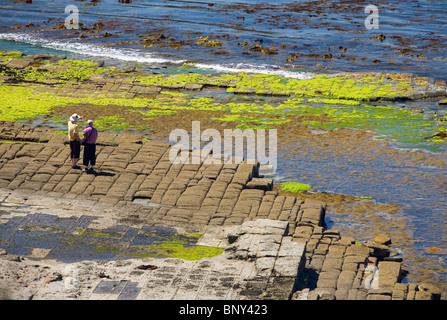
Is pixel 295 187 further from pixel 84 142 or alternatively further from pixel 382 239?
pixel 84 142

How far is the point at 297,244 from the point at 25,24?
40.6 m

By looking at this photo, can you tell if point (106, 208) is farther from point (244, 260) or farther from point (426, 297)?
point (426, 297)

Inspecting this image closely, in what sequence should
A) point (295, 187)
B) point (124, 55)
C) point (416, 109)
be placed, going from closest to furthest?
point (295, 187) → point (416, 109) → point (124, 55)

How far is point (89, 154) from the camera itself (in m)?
17.7

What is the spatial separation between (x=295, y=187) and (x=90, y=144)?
6.24m

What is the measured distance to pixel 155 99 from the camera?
28.0 meters

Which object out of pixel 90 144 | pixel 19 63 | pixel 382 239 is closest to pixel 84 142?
pixel 90 144

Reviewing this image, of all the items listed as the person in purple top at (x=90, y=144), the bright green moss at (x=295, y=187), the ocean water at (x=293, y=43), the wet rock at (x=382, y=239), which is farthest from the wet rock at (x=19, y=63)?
the wet rock at (x=382, y=239)

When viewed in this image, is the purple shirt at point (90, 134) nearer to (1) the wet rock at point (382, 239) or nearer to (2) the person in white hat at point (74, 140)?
(2) the person in white hat at point (74, 140)
